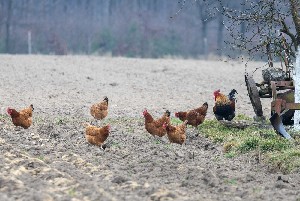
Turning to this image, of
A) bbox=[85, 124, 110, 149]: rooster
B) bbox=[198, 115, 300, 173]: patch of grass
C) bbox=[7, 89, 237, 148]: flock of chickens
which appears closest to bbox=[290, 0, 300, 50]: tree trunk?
bbox=[198, 115, 300, 173]: patch of grass

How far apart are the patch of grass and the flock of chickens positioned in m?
0.36

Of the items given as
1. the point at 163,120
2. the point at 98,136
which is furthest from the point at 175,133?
the point at 98,136

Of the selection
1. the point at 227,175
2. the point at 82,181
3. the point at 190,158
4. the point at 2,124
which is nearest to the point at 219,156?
the point at 190,158

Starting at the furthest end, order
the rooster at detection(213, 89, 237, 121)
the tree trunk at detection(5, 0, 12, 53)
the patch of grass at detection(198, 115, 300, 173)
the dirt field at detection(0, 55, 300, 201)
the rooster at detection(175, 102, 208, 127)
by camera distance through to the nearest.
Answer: the tree trunk at detection(5, 0, 12, 53)
the rooster at detection(213, 89, 237, 121)
the rooster at detection(175, 102, 208, 127)
the patch of grass at detection(198, 115, 300, 173)
the dirt field at detection(0, 55, 300, 201)

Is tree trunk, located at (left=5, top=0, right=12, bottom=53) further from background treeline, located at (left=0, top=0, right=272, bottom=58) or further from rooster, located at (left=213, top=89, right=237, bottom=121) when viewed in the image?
rooster, located at (left=213, top=89, right=237, bottom=121)

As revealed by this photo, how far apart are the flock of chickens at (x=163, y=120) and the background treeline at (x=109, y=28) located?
110 ft

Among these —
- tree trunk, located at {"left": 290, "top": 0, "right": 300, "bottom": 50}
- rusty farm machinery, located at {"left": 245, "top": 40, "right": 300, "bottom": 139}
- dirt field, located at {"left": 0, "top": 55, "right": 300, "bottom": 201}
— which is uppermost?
tree trunk, located at {"left": 290, "top": 0, "right": 300, "bottom": 50}

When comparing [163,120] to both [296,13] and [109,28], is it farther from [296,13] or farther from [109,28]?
[109,28]

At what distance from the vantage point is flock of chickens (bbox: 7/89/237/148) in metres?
12.6

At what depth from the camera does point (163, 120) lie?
1366 centimetres

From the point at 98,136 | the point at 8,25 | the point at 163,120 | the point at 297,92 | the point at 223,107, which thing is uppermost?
the point at 8,25

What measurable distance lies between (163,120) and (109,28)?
159ft

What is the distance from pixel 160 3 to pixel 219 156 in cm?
6157

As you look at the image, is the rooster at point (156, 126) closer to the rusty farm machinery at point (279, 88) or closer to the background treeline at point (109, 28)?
the rusty farm machinery at point (279, 88)
